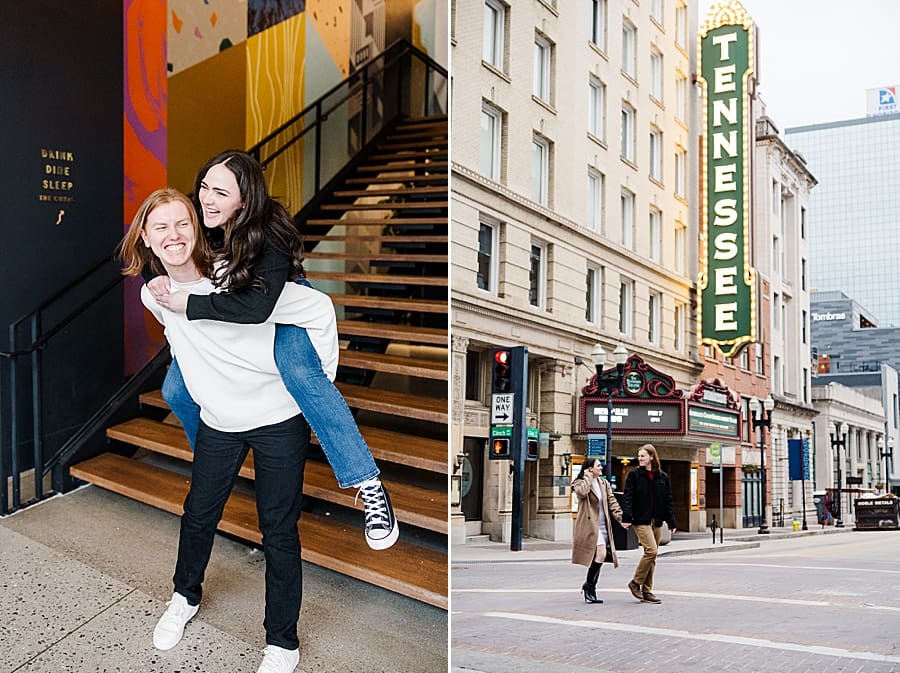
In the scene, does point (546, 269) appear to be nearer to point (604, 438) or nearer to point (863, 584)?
point (604, 438)

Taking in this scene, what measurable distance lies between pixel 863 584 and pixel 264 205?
5.31 feet

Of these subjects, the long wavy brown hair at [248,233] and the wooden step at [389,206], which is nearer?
the long wavy brown hair at [248,233]

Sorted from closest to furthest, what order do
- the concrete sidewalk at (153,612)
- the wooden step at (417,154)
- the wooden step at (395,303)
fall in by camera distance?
the concrete sidewalk at (153,612)
the wooden step at (395,303)
the wooden step at (417,154)

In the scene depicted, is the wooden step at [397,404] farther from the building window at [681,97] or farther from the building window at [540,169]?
the building window at [681,97]

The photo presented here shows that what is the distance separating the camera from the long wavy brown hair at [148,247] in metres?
2.30

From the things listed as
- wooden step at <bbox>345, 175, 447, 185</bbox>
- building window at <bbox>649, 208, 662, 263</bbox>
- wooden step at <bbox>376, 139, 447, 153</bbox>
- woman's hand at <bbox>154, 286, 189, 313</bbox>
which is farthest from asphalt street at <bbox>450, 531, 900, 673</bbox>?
wooden step at <bbox>376, 139, 447, 153</bbox>

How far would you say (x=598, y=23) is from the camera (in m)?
1.70

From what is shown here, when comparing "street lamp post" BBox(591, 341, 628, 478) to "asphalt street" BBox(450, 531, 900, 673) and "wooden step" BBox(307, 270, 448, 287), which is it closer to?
"asphalt street" BBox(450, 531, 900, 673)

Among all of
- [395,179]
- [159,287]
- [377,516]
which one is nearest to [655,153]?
[377,516]

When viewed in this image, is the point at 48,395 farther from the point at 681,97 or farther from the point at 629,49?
the point at 681,97

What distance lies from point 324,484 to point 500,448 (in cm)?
170

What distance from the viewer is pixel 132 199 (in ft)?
12.8

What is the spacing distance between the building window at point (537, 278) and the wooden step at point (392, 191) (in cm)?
373

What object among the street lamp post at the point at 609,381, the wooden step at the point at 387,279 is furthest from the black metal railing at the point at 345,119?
the street lamp post at the point at 609,381
